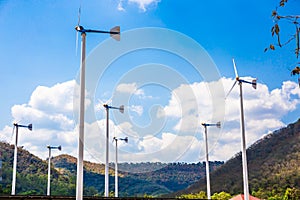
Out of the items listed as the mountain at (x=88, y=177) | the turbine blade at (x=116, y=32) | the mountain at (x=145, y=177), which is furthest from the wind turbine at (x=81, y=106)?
the mountain at (x=145, y=177)

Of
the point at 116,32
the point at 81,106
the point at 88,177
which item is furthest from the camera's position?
the point at 88,177

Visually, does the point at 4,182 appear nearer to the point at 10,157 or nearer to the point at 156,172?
the point at 10,157

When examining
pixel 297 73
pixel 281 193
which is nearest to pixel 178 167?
pixel 281 193

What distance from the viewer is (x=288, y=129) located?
77.9 meters

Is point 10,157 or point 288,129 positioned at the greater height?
point 288,129

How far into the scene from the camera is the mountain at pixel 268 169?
200ft

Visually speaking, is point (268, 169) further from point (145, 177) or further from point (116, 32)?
point (116, 32)

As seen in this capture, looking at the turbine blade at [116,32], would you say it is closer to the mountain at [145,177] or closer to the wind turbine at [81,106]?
the wind turbine at [81,106]

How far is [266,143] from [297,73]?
3024 inches

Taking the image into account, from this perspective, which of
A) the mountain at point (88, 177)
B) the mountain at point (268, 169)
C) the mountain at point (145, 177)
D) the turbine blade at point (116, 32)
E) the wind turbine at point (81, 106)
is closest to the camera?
the wind turbine at point (81, 106)

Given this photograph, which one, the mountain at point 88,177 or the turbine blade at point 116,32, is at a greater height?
the turbine blade at point 116,32

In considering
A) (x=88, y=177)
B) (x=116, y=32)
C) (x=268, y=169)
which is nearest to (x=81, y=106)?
(x=116, y=32)

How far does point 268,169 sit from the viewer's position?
67.0 metres

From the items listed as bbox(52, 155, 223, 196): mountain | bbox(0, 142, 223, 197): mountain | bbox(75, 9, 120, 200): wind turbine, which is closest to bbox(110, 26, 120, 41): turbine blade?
bbox(75, 9, 120, 200): wind turbine
